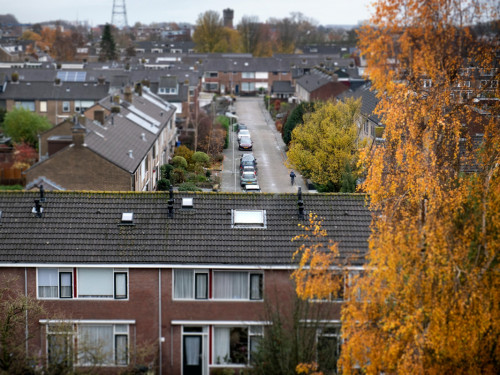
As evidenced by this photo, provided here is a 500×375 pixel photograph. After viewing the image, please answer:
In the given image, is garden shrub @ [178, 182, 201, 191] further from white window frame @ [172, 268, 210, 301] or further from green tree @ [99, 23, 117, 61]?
green tree @ [99, 23, 117, 61]

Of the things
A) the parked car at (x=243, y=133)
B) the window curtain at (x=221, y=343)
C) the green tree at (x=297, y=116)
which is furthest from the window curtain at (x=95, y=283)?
the parked car at (x=243, y=133)

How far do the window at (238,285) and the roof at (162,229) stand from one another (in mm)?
478

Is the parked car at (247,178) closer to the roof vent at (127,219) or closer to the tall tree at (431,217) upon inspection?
the roof vent at (127,219)

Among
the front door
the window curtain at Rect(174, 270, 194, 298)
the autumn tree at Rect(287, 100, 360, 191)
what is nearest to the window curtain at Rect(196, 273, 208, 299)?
the window curtain at Rect(174, 270, 194, 298)

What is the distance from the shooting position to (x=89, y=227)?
20.4 meters

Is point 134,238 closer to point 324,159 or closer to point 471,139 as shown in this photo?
point 471,139

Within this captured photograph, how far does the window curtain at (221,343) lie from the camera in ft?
64.2

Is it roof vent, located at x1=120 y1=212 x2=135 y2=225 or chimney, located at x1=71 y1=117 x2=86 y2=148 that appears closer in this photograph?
roof vent, located at x1=120 y1=212 x2=135 y2=225

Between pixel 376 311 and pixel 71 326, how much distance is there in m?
7.95

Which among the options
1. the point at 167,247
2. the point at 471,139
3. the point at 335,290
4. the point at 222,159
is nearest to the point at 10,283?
the point at 167,247

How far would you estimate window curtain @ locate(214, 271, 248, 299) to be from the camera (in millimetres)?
19672

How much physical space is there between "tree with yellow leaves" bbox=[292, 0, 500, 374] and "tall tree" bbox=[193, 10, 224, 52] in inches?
4961

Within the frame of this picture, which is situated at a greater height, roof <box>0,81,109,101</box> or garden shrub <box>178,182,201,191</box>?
roof <box>0,81,109,101</box>

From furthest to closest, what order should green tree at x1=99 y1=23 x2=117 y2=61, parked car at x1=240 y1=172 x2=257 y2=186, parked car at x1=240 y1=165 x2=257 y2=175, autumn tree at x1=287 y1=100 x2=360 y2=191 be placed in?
green tree at x1=99 y1=23 x2=117 y2=61
parked car at x1=240 y1=165 x2=257 y2=175
parked car at x1=240 y1=172 x2=257 y2=186
autumn tree at x1=287 y1=100 x2=360 y2=191
